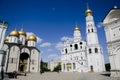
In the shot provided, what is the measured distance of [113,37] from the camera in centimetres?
1881

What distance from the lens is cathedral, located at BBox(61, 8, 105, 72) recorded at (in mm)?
41469

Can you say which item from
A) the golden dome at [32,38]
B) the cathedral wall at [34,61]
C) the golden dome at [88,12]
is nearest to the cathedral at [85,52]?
the golden dome at [88,12]

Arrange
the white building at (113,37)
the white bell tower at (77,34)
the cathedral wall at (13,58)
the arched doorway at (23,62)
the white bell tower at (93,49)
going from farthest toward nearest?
the white bell tower at (77,34)
the white bell tower at (93,49)
the arched doorway at (23,62)
the cathedral wall at (13,58)
the white building at (113,37)

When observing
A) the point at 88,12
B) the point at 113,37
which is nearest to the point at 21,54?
the point at 113,37

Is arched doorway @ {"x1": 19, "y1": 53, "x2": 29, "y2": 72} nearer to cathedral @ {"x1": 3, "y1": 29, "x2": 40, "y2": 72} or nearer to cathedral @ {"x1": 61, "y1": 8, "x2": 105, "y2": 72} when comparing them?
cathedral @ {"x1": 3, "y1": 29, "x2": 40, "y2": 72}

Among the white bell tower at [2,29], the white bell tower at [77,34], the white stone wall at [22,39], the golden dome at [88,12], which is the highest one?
the golden dome at [88,12]

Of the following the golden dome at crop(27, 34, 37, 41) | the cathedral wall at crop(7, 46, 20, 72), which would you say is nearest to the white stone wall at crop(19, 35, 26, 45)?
the golden dome at crop(27, 34, 37, 41)

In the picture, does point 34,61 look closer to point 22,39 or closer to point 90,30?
point 22,39

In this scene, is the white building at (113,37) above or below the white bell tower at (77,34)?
below

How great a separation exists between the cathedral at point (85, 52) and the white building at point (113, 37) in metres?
23.7

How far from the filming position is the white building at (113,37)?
56.5 ft

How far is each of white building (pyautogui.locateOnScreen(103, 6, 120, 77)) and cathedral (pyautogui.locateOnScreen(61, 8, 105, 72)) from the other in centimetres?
2369

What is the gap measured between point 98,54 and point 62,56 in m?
19.2

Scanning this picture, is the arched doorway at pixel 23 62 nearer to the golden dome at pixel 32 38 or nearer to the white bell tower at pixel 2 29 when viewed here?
the golden dome at pixel 32 38
